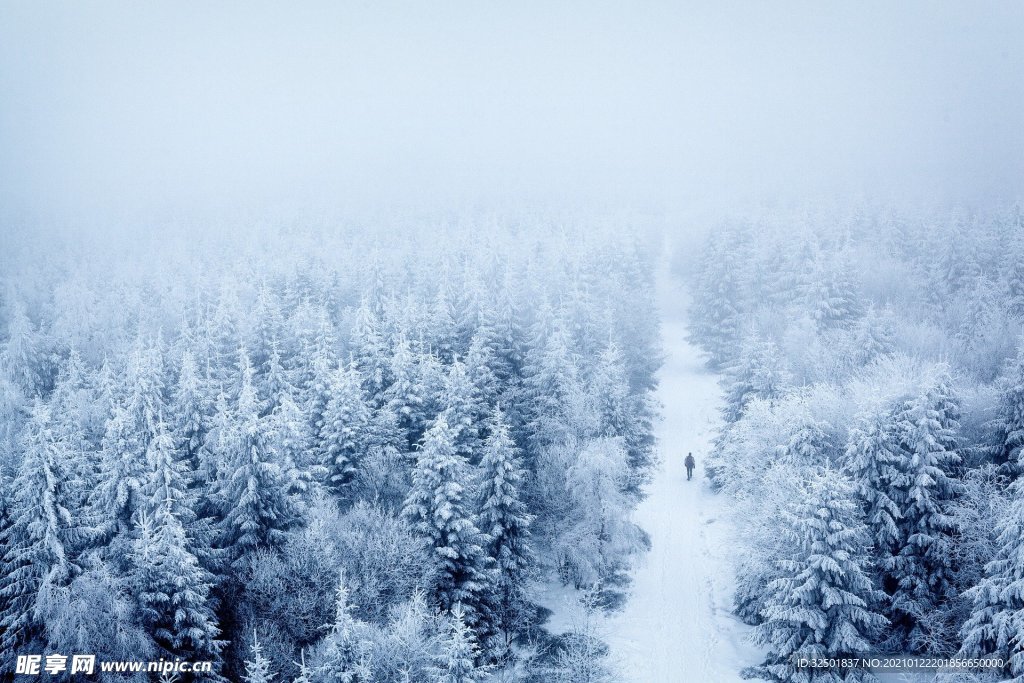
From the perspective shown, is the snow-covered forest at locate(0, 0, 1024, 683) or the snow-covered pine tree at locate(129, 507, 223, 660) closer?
the snow-covered pine tree at locate(129, 507, 223, 660)

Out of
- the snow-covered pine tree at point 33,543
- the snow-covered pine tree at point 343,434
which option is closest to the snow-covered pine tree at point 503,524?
the snow-covered pine tree at point 343,434

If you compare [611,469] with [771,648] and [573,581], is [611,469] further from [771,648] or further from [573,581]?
[771,648]

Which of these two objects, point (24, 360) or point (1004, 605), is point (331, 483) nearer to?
point (1004, 605)

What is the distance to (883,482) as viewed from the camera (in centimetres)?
2539

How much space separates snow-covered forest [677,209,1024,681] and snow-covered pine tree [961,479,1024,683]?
0.19 ft

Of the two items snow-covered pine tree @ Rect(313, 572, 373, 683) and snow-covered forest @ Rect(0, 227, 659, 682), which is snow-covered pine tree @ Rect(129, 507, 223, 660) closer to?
snow-covered forest @ Rect(0, 227, 659, 682)

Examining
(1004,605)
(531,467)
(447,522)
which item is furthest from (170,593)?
(1004,605)

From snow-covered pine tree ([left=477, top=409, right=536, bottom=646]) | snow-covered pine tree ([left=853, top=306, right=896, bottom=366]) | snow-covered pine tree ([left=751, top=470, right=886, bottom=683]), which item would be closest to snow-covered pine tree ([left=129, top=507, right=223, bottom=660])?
snow-covered pine tree ([left=477, top=409, right=536, bottom=646])

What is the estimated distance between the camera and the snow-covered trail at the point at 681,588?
27.5 metres

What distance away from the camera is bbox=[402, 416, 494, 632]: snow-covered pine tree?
84.2 ft

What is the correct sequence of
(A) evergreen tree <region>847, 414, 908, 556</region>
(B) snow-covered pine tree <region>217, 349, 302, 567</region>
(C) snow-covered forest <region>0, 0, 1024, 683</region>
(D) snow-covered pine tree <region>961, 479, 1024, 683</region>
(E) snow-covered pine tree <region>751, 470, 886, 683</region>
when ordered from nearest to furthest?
(D) snow-covered pine tree <region>961, 479, 1024, 683</region>, (C) snow-covered forest <region>0, 0, 1024, 683</region>, (E) snow-covered pine tree <region>751, 470, 886, 683</region>, (A) evergreen tree <region>847, 414, 908, 556</region>, (B) snow-covered pine tree <region>217, 349, 302, 567</region>

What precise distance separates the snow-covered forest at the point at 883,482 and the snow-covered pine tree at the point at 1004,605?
0.06 meters

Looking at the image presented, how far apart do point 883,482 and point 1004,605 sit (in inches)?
272

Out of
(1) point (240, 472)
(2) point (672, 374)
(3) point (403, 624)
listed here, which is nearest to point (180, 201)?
(2) point (672, 374)
